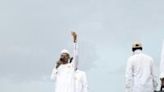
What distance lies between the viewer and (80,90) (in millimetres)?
15305

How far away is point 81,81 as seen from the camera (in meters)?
15.4

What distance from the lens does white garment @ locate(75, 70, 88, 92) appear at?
15289 mm

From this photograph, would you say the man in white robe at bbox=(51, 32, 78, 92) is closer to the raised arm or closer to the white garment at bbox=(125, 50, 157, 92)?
the raised arm

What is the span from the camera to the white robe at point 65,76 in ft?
48.1

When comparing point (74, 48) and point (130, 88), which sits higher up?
point (74, 48)

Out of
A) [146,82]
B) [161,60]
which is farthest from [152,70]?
[161,60]

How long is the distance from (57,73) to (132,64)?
2766 millimetres

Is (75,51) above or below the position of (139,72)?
above

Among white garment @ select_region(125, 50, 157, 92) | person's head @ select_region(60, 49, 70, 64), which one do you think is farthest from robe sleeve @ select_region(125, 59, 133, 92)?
person's head @ select_region(60, 49, 70, 64)

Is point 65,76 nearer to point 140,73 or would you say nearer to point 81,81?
point 81,81

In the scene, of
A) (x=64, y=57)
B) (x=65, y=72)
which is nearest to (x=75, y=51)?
(x=65, y=72)

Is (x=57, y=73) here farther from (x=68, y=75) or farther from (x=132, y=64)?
(x=132, y=64)

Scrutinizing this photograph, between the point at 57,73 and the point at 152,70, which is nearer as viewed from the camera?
the point at 152,70

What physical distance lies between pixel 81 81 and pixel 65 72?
77 cm
